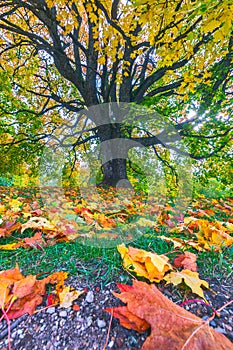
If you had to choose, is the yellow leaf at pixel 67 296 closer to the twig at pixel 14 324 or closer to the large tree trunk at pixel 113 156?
the twig at pixel 14 324

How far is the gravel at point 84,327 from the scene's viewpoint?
539 mm

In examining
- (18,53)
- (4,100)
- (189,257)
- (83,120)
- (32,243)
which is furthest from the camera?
(83,120)

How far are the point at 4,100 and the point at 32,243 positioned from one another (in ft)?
16.0

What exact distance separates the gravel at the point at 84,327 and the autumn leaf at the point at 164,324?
48mm

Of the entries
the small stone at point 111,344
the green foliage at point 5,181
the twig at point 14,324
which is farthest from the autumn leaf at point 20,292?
the green foliage at point 5,181

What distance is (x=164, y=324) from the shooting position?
0.49m

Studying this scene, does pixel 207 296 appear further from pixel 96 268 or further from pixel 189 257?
pixel 96 268

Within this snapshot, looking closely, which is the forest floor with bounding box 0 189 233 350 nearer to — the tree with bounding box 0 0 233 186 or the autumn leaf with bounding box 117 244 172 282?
the autumn leaf with bounding box 117 244 172 282

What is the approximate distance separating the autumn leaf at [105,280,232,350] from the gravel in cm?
5

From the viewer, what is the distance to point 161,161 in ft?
17.3

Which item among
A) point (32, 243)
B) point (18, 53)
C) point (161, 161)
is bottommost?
point (32, 243)

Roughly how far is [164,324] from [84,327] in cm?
27

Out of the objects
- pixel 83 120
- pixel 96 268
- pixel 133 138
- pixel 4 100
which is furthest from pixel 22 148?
pixel 96 268

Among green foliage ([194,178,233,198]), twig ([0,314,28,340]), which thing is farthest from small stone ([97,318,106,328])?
green foliage ([194,178,233,198])
